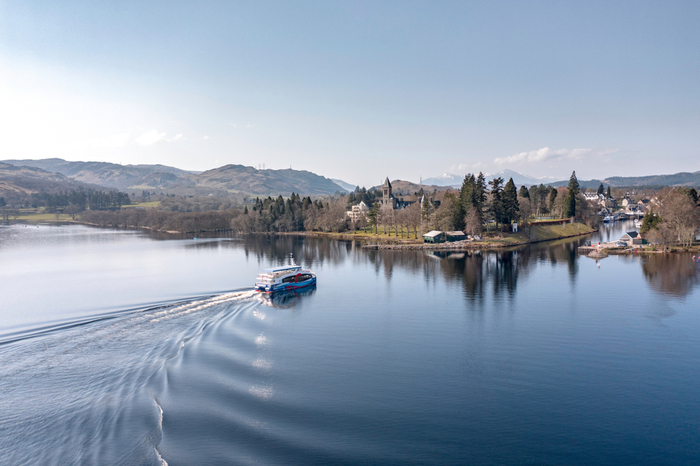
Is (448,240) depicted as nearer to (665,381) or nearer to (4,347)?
(665,381)

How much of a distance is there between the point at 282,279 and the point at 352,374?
81.2ft

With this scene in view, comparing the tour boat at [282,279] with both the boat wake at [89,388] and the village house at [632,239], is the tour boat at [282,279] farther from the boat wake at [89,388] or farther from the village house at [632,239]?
the village house at [632,239]

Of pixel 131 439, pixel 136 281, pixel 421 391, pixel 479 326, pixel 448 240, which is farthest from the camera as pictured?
pixel 448 240

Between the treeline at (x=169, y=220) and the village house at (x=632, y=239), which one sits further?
the treeline at (x=169, y=220)

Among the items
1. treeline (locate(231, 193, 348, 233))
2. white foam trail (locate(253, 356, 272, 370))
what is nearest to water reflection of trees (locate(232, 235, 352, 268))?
treeline (locate(231, 193, 348, 233))

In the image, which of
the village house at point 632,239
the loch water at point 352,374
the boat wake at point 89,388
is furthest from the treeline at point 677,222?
the boat wake at point 89,388

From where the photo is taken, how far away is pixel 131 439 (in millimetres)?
16234

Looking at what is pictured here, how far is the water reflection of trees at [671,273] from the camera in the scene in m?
42.5

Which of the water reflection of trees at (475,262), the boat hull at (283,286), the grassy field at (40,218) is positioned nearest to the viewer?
the boat hull at (283,286)

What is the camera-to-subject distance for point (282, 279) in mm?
45625

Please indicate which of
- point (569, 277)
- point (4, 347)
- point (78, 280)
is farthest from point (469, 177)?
point (4, 347)

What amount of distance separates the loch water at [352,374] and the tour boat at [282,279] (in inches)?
104

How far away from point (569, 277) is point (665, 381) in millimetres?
31412

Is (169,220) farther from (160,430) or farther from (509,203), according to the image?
(160,430)
